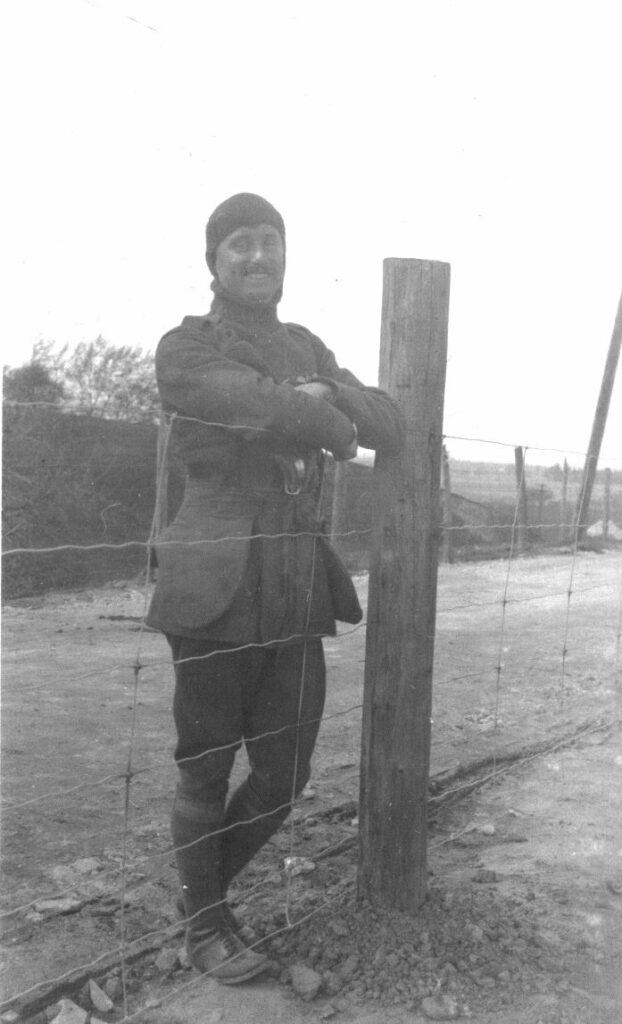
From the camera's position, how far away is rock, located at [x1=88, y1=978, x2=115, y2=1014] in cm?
276

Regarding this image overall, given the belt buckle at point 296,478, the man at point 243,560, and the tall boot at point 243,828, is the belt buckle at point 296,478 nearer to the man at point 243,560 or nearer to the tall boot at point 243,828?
the man at point 243,560

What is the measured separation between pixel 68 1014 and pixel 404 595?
147 centimetres

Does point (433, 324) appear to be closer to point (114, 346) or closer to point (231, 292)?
point (231, 292)

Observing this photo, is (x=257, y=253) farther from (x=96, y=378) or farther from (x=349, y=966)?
(x=96, y=378)

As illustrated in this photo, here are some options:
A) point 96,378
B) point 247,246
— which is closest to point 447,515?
point 96,378

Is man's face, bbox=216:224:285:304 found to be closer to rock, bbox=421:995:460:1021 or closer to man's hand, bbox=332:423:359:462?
man's hand, bbox=332:423:359:462

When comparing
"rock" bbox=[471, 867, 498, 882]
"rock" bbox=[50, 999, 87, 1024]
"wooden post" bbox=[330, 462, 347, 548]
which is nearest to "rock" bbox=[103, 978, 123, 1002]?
"rock" bbox=[50, 999, 87, 1024]

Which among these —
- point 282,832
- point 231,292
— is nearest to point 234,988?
point 282,832

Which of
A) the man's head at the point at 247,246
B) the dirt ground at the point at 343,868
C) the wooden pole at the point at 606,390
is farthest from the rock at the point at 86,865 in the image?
the wooden pole at the point at 606,390

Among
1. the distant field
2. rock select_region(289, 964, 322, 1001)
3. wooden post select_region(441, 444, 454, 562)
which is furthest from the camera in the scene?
the distant field

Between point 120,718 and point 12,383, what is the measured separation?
4.71 meters

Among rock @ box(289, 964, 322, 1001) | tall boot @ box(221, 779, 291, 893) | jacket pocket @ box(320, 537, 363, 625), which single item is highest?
jacket pocket @ box(320, 537, 363, 625)

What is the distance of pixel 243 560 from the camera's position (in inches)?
107

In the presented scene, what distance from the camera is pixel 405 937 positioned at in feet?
10.2
